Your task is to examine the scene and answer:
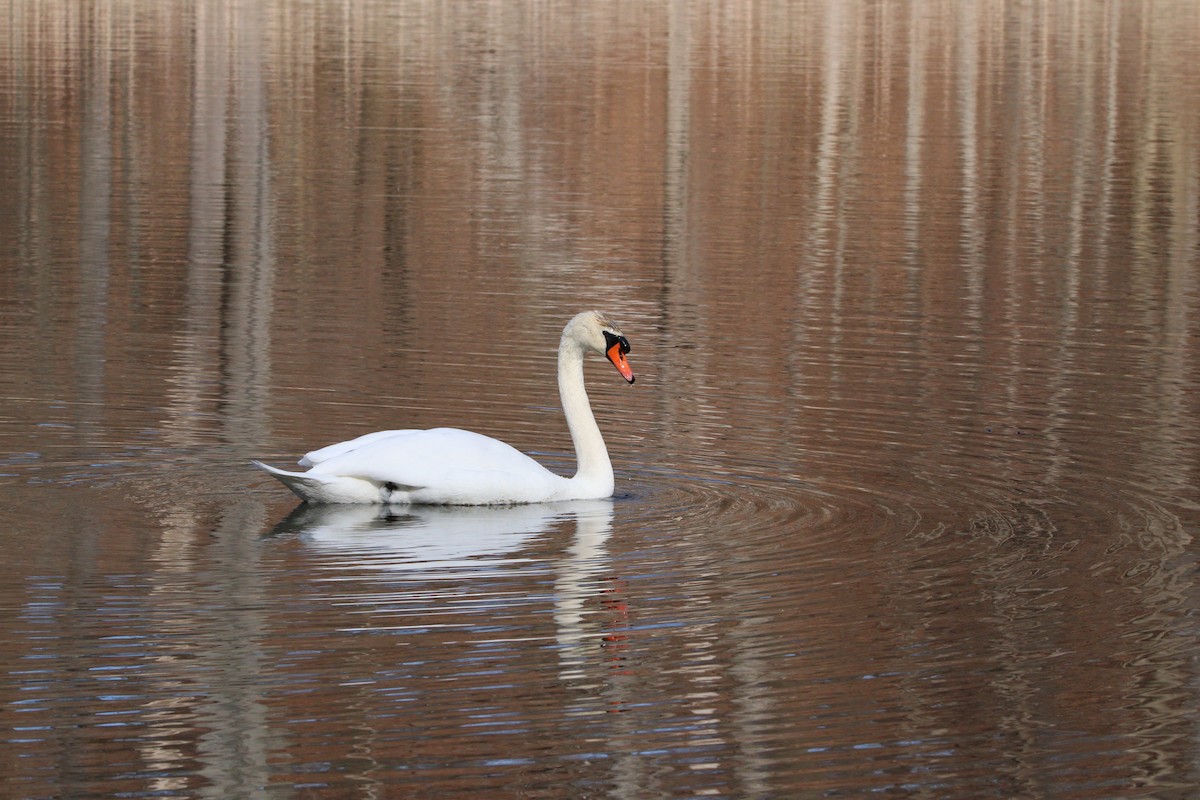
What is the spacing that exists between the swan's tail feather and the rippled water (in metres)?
0.12

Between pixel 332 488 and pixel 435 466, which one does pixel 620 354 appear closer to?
pixel 435 466

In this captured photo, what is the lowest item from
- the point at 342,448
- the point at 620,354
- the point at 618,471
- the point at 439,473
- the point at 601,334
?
the point at 618,471

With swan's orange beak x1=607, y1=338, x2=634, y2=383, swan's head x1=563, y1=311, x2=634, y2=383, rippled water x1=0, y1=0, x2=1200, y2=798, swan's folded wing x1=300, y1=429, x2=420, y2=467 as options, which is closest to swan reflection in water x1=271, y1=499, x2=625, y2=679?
rippled water x1=0, y1=0, x2=1200, y2=798

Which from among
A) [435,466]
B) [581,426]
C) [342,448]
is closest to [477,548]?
[435,466]

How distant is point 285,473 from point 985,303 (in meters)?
9.35

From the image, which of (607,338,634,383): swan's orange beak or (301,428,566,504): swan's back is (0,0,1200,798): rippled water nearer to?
(301,428,566,504): swan's back

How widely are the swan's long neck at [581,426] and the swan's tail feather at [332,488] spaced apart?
1.15 metres

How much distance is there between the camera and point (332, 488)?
10.5 metres

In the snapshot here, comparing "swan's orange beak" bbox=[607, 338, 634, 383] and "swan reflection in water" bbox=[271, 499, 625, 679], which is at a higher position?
"swan's orange beak" bbox=[607, 338, 634, 383]

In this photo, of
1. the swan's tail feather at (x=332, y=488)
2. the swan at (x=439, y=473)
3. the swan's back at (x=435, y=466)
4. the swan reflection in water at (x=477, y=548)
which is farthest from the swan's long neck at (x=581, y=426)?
the swan's tail feather at (x=332, y=488)

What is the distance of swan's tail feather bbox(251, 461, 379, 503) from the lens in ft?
34.0

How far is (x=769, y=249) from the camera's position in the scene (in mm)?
21375

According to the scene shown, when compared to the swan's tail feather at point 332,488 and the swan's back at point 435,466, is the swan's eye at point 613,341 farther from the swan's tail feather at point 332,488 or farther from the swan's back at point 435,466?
the swan's tail feather at point 332,488

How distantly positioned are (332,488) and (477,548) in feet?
3.35
